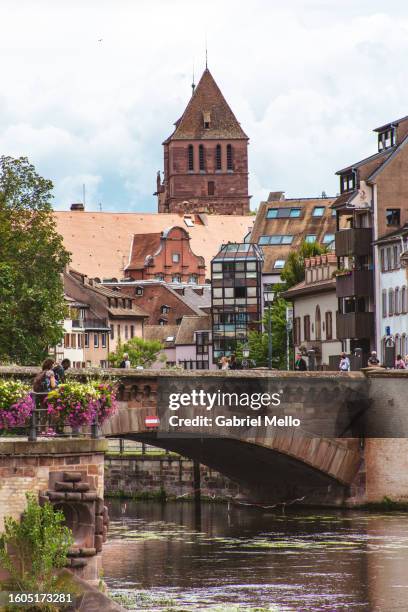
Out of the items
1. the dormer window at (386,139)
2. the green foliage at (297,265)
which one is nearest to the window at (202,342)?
the green foliage at (297,265)

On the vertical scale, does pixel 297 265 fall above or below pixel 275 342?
above

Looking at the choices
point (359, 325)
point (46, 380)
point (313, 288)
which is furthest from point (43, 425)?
point (313, 288)

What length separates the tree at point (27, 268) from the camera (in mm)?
98125

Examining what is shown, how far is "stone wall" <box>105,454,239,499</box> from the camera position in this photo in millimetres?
77312

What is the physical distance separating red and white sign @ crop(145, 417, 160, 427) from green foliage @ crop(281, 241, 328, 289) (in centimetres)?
7463

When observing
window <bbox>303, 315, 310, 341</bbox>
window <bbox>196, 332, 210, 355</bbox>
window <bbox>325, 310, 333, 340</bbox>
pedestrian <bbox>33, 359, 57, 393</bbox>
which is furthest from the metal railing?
window <bbox>196, 332, 210, 355</bbox>

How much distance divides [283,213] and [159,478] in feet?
302

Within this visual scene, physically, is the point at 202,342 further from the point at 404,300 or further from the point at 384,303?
the point at 404,300

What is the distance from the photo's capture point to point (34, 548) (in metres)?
33.3

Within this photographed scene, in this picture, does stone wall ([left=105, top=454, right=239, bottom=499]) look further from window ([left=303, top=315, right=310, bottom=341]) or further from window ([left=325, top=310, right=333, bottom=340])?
window ([left=303, top=315, right=310, bottom=341])

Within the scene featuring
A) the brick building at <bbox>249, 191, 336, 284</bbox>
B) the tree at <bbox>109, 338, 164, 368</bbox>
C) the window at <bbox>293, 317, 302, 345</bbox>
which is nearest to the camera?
the window at <bbox>293, 317, 302, 345</bbox>

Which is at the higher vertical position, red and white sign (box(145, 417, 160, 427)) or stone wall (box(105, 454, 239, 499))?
red and white sign (box(145, 417, 160, 427))

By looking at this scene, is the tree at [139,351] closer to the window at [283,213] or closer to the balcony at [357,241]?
the window at [283,213]

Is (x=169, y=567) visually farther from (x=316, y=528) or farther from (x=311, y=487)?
(x=311, y=487)
